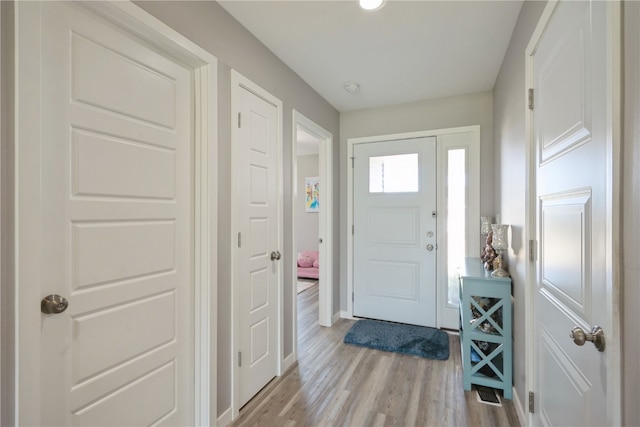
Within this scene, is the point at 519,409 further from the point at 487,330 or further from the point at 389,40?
the point at 389,40

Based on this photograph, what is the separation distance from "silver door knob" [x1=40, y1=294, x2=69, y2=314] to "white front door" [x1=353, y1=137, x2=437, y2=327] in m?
2.77

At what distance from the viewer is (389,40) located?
6.68 ft

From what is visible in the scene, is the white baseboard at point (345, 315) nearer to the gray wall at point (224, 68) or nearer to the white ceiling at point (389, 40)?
the gray wall at point (224, 68)

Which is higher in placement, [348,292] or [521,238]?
[521,238]

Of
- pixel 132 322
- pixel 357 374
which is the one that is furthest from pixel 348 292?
pixel 132 322

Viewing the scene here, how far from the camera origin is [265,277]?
212cm

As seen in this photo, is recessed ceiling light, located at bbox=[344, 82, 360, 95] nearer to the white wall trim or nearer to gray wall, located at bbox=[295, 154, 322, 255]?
the white wall trim

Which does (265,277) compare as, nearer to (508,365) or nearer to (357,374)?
(357,374)

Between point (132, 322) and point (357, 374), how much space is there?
1.69 metres

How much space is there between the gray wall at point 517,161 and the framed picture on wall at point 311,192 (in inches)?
159

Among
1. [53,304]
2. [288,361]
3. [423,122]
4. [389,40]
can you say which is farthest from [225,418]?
[423,122]

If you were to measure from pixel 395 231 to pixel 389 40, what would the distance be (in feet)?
6.28

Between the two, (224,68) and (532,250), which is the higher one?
(224,68)

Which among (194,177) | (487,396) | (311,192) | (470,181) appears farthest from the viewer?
(311,192)
